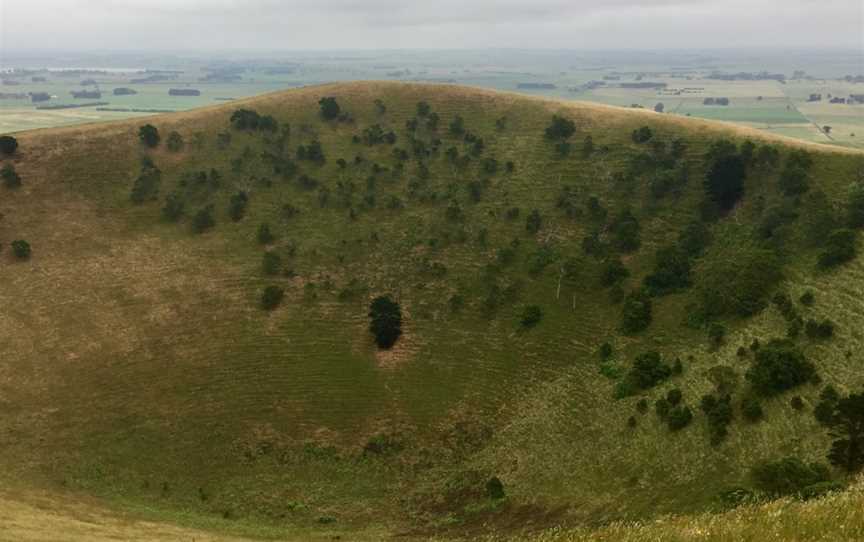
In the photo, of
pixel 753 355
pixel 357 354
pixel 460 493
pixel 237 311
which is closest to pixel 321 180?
pixel 237 311

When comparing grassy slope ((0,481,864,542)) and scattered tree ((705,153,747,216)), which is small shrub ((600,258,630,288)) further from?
grassy slope ((0,481,864,542))

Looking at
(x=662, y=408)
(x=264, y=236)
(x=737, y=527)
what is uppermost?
(x=737, y=527)

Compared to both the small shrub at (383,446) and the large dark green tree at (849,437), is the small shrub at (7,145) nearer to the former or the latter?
the small shrub at (383,446)

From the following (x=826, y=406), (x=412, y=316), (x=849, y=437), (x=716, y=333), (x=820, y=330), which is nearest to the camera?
(x=849, y=437)

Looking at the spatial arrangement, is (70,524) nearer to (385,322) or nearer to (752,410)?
(385,322)

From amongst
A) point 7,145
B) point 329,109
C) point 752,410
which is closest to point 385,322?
point 752,410

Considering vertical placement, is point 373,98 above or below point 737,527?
above

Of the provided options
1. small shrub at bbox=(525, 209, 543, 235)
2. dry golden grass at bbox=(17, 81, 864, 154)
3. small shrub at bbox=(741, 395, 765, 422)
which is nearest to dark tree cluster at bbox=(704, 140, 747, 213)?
dry golden grass at bbox=(17, 81, 864, 154)
